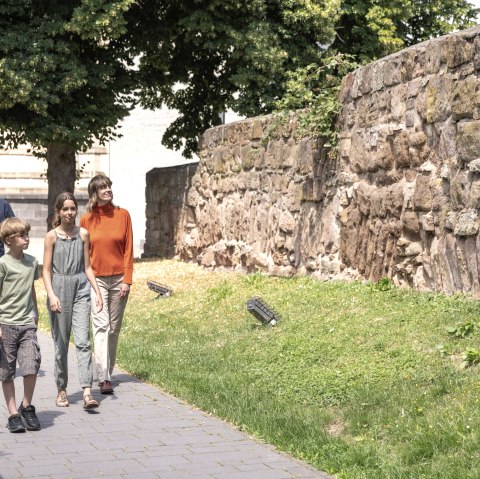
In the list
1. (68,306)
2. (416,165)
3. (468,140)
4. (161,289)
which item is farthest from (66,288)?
(161,289)

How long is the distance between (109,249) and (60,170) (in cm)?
1422

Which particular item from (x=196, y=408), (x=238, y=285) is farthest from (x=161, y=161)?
(x=196, y=408)

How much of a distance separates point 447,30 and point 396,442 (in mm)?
21482

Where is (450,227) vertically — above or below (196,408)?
above

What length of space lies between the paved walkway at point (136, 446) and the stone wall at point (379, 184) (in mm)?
3115

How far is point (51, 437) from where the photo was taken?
7516 mm

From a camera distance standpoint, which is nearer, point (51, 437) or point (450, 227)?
point (51, 437)

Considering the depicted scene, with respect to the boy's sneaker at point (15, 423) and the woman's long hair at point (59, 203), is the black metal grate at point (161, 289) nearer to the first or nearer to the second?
the woman's long hair at point (59, 203)

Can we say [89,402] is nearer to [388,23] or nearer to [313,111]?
[313,111]

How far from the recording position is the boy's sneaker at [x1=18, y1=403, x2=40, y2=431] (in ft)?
25.4

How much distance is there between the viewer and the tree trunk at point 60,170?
917 inches

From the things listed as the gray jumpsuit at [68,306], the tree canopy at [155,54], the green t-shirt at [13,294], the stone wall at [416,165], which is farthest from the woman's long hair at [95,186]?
the tree canopy at [155,54]

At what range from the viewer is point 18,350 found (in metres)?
8.09

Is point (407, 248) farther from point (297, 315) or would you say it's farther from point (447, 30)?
point (447, 30)
